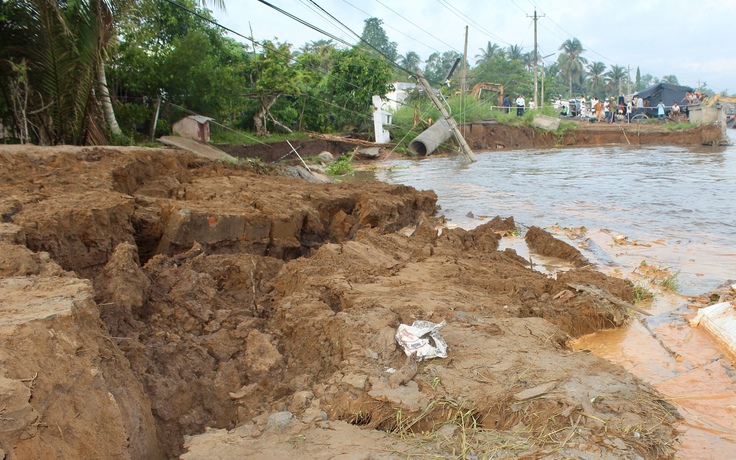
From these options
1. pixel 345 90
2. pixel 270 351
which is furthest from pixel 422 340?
pixel 345 90

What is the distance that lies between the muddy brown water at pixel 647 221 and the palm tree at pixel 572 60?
166 ft

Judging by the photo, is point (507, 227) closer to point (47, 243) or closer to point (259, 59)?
point (47, 243)

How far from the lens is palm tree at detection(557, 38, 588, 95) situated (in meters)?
72.8

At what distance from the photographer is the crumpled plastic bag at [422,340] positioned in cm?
338

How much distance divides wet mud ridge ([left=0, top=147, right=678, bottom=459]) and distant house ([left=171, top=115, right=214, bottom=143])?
→ 11081 millimetres

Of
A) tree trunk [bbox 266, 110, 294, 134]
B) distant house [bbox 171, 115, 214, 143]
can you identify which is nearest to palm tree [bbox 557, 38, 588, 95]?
tree trunk [bbox 266, 110, 294, 134]

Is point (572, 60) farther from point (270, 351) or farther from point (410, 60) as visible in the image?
point (270, 351)

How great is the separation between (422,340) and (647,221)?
884 centimetres

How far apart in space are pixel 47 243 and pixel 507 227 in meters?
7.26

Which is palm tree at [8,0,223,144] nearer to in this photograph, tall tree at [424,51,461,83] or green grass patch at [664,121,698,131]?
green grass patch at [664,121,698,131]

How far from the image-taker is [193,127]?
17.1 metres

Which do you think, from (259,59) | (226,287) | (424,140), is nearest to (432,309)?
(226,287)

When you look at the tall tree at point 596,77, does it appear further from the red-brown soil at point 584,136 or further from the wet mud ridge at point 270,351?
the wet mud ridge at point 270,351

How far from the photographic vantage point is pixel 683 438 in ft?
11.0
